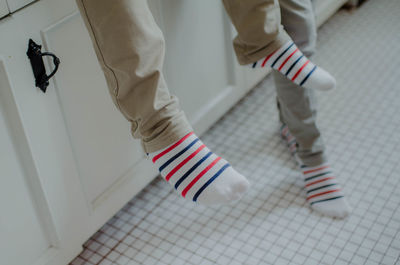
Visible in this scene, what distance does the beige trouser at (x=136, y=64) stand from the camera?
0.87 m

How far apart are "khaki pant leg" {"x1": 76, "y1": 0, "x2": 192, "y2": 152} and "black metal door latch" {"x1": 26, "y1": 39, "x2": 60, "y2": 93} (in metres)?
0.12

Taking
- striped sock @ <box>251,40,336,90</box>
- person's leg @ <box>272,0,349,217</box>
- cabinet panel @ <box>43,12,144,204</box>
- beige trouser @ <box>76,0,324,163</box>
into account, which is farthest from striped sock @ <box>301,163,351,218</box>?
beige trouser @ <box>76,0,324,163</box>

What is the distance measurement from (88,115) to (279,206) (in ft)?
1.67

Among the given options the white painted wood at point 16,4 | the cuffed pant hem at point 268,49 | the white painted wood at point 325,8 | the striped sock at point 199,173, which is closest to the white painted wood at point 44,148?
the white painted wood at point 16,4

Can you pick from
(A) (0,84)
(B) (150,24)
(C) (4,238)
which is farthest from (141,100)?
(C) (4,238)

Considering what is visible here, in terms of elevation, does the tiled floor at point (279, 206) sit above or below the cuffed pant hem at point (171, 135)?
below

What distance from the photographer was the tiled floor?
1.25 metres

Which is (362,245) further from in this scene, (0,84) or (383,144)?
(0,84)

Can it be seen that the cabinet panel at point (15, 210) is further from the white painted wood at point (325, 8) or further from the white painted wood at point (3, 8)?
the white painted wood at point (325, 8)

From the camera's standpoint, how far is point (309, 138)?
53.1 inches

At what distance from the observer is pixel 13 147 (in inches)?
40.3

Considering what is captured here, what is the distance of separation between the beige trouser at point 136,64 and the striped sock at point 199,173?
0.08ft

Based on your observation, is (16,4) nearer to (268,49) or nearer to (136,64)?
(136,64)

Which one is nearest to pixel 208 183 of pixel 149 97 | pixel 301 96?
pixel 149 97
